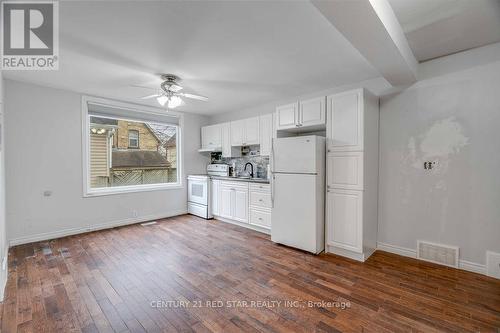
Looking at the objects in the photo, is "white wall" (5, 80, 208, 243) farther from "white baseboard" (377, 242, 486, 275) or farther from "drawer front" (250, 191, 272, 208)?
"white baseboard" (377, 242, 486, 275)

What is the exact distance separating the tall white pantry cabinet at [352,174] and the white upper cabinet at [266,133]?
51.9 inches

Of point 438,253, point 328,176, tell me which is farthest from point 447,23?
point 438,253

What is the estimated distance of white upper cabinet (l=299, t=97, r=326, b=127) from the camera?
3.14 m

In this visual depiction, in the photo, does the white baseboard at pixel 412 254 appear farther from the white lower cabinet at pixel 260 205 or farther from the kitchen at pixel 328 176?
the white lower cabinet at pixel 260 205

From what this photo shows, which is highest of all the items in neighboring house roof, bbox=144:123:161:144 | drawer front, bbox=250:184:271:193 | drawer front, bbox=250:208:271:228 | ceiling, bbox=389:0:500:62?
ceiling, bbox=389:0:500:62

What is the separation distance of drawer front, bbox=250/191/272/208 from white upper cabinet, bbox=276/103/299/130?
1.20m

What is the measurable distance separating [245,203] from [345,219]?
185 centimetres

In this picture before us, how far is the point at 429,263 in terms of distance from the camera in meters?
2.78

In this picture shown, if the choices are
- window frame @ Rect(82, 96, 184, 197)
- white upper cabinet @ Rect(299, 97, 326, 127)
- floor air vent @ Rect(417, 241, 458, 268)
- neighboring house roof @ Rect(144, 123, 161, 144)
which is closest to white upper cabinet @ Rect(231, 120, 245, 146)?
window frame @ Rect(82, 96, 184, 197)

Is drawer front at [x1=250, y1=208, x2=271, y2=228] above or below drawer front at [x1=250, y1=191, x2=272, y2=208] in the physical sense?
below

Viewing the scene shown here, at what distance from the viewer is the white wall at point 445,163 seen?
2453 millimetres

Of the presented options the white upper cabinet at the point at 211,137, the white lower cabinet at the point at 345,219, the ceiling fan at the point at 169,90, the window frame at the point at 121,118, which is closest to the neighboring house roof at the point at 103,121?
the window frame at the point at 121,118

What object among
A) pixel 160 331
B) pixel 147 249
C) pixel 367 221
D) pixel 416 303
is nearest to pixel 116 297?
pixel 160 331

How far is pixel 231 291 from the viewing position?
7.25ft
